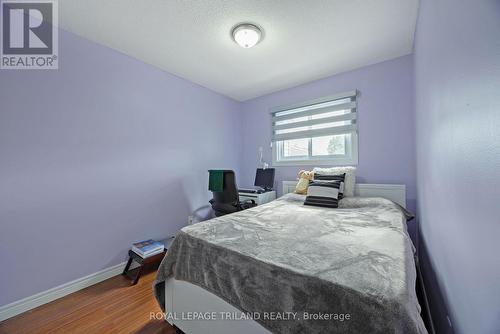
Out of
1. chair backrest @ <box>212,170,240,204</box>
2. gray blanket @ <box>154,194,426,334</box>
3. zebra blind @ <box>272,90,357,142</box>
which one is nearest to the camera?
gray blanket @ <box>154,194,426,334</box>

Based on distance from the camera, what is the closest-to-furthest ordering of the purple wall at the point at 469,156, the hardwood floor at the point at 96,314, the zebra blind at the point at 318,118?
1. the purple wall at the point at 469,156
2. the hardwood floor at the point at 96,314
3. the zebra blind at the point at 318,118

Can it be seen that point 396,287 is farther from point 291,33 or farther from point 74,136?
point 74,136

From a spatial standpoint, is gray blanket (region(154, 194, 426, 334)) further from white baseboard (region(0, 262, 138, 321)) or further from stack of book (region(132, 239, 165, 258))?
white baseboard (region(0, 262, 138, 321))

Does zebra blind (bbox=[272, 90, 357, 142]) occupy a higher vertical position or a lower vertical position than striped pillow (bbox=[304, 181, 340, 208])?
higher

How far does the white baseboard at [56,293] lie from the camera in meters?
1.43

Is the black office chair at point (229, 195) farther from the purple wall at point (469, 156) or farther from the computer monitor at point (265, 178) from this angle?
the purple wall at point (469, 156)

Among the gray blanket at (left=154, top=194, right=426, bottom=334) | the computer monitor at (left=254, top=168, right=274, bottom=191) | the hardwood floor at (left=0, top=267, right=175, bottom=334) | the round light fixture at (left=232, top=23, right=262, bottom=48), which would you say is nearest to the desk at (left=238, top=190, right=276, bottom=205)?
the computer monitor at (left=254, top=168, right=274, bottom=191)

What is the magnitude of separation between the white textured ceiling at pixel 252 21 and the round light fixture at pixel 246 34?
56 mm

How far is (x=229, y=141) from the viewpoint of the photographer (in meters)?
3.51

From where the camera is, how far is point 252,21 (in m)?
1.68

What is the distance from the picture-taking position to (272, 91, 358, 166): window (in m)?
2.58

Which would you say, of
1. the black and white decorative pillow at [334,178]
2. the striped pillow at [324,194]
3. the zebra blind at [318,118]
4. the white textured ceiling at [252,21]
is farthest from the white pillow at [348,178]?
the white textured ceiling at [252,21]

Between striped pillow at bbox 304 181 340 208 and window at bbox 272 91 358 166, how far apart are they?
690 mm

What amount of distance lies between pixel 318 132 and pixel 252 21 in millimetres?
1713
